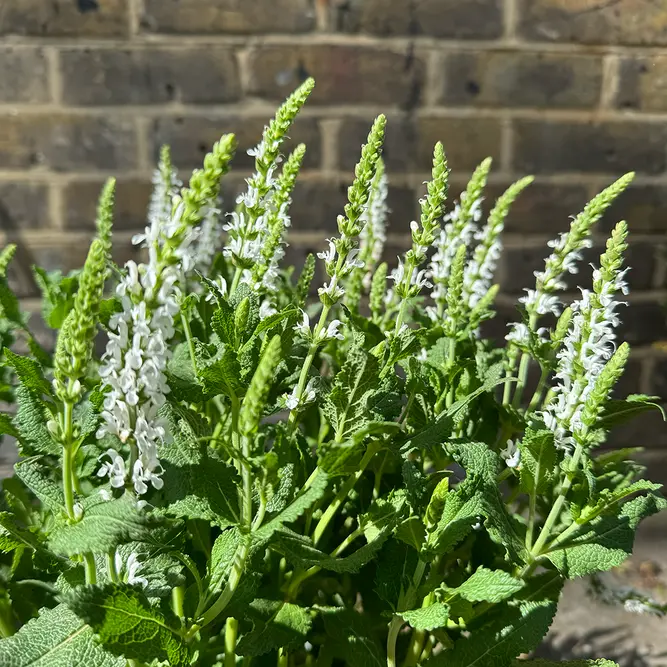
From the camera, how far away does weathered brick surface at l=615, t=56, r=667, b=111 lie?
1.04 m

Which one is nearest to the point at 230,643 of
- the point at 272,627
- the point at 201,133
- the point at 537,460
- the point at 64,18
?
the point at 272,627

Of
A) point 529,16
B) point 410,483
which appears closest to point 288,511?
point 410,483

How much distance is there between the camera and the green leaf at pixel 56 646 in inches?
14.5

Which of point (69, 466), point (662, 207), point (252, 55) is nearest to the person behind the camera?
point (69, 466)

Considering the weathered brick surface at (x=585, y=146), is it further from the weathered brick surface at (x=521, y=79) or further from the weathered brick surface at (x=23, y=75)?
the weathered brick surface at (x=23, y=75)

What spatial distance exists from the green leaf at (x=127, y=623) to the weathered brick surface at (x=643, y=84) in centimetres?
102

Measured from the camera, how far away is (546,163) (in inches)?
42.2

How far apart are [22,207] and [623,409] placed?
2.93ft

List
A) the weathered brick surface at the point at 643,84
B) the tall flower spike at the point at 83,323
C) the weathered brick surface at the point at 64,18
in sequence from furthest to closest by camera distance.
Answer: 1. the weathered brick surface at the point at 643,84
2. the weathered brick surface at the point at 64,18
3. the tall flower spike at the point at 83,323

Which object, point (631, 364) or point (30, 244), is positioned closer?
point (30, 244)

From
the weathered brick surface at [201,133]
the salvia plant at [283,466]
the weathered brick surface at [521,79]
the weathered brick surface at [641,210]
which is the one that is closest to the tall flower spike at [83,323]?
the salvia plant at [283,466]

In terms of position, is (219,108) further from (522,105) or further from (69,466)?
(69,466)

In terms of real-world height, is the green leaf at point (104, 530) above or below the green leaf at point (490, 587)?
above

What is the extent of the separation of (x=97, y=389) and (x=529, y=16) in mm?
898
